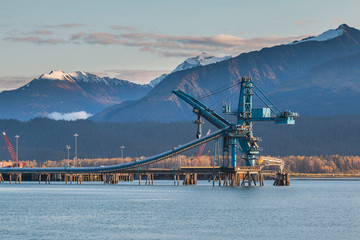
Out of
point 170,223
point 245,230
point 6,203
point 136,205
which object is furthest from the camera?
point 6,203

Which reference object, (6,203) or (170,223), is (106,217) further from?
(6,203)

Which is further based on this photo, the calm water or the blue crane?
the blue crane

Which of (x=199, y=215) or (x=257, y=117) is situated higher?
(x=257, y=117)

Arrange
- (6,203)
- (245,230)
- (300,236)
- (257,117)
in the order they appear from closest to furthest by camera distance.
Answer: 1. (300,236)
2. (245,230)
3. (6,203)
4. (257,117)

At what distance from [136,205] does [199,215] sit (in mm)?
23693

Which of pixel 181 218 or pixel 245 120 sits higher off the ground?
pixel 245 120

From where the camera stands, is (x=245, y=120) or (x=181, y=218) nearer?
(x=181, y=218)

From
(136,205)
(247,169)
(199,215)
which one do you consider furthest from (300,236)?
(247,169)

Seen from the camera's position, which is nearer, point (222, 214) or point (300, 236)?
point (300, 236)

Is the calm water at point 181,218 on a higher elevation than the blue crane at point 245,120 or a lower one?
lower

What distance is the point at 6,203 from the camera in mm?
141125

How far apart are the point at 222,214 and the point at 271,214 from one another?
7.42 metres

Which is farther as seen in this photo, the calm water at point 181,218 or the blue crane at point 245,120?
the blue crane at point 245,120

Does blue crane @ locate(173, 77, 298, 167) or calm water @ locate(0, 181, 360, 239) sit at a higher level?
blue crane @ locate(173, 77, 298, 167)
